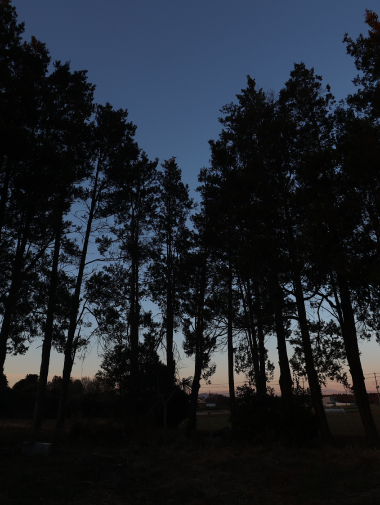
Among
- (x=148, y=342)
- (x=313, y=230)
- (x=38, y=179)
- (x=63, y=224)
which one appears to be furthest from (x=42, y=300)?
Answer: (x=313, y=230)

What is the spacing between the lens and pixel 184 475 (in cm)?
834

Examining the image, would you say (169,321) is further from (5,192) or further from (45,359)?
(5,192)

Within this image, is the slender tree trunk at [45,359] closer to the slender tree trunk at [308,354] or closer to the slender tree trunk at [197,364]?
the slender tree trunk at [197,364]

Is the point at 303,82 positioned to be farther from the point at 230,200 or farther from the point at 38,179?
the point at 38,179

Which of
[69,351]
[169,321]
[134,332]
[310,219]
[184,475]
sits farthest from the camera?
[169,321]

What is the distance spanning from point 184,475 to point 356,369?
23.7 ft

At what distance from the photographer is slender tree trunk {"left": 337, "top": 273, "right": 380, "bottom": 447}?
12445 mm

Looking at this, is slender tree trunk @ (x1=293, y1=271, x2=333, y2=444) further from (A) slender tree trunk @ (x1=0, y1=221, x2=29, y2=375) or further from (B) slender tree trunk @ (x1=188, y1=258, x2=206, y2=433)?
(A) slender tree trunk @ (x1=0, y1=221, x2=29, y2=375)

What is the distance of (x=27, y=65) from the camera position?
13680mm

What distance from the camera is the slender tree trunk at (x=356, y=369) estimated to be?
490 inches

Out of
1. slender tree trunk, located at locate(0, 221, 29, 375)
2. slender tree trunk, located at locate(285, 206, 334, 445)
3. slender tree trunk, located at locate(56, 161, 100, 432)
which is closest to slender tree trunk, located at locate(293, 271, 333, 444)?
slender tree trunk, located at locate(285, 206, 334, 445)

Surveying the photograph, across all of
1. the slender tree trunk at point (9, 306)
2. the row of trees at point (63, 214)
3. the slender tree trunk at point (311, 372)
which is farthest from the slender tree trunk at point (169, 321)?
the slender tree trunk at point (9, 306)

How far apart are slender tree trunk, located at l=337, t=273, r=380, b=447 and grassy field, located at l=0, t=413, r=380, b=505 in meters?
2.18

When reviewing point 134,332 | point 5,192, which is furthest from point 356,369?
point 5,192
